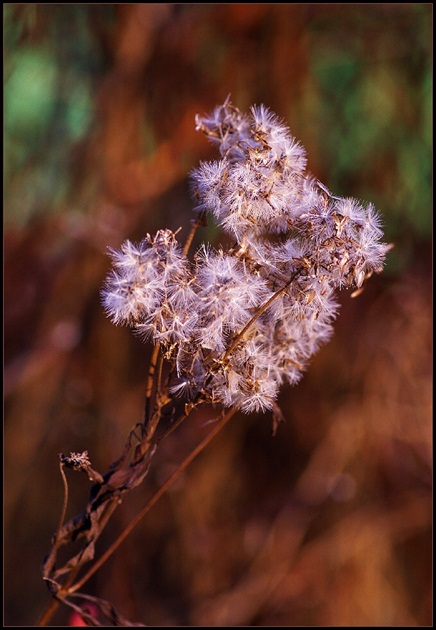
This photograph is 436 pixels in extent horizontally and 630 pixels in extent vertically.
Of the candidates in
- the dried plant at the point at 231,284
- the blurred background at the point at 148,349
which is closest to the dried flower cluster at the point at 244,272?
the dried plant at the point at 231,284

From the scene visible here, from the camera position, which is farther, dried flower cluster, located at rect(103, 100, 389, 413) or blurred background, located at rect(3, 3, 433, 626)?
blurred background, located at rect(3, 3, 433, 626)

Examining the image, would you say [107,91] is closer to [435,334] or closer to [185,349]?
[435,334]

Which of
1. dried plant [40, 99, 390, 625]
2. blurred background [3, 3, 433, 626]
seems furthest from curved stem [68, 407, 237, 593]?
blurred background [3, 3, 433, 626]

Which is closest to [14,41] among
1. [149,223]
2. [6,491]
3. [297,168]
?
[149,223]

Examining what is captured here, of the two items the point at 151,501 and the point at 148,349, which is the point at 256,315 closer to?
the point at 151,501

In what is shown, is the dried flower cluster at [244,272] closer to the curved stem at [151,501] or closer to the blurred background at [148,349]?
the curved stem at [151,501]

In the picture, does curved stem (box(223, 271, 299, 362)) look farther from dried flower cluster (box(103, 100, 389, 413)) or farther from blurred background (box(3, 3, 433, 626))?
blurred background (box(3, 3, 433, 626))
